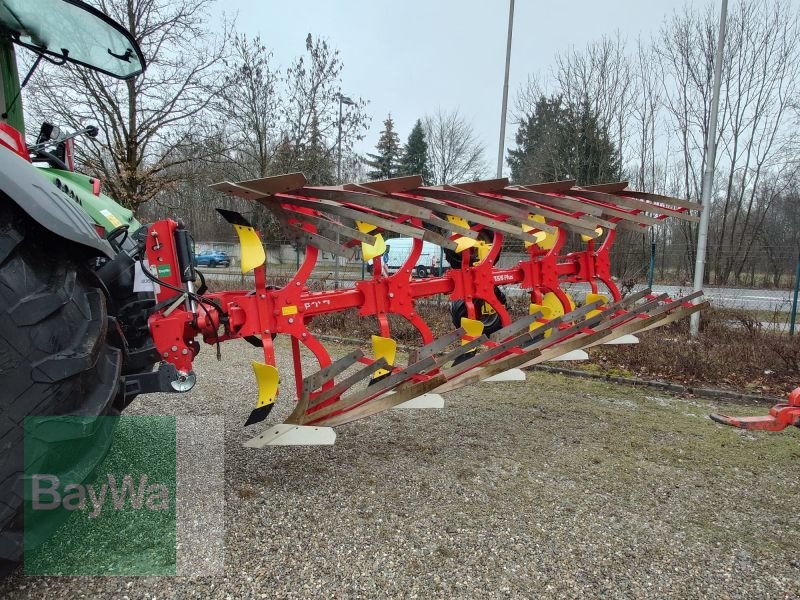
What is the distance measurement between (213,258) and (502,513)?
770 inches

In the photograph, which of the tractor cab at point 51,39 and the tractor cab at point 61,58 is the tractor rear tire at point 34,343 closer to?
the tractor cab at point 61,58

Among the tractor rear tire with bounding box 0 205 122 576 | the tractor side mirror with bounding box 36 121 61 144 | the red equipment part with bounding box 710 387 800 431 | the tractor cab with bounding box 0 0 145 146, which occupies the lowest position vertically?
the red equipment part with bounding box 710 387 800 431

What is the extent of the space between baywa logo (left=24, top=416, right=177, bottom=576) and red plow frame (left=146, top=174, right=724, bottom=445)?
1.92ft

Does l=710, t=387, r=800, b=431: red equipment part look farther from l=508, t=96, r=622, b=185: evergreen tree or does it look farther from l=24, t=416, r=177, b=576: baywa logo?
l=508, t=96, r=622, b=185: evergreen tree

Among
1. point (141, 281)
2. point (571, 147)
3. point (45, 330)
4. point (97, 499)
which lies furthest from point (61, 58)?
point (571, 147)

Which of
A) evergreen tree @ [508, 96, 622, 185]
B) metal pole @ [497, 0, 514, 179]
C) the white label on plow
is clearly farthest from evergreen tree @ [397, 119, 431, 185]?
the white label on plow

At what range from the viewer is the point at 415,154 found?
3275 centimetres

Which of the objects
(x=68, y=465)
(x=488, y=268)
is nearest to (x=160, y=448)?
(x=68, y=465)

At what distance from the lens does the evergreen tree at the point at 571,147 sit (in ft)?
56.5

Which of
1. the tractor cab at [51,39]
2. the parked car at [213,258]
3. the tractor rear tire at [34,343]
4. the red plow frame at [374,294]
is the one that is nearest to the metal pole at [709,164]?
the red plow frame at [374,294]

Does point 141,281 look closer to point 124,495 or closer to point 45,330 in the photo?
point 45,330

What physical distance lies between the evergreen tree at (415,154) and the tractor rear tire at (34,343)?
31.3m

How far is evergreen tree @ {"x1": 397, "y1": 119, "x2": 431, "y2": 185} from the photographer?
1271 inches

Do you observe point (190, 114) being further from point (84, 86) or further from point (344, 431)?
point (344, 431)
